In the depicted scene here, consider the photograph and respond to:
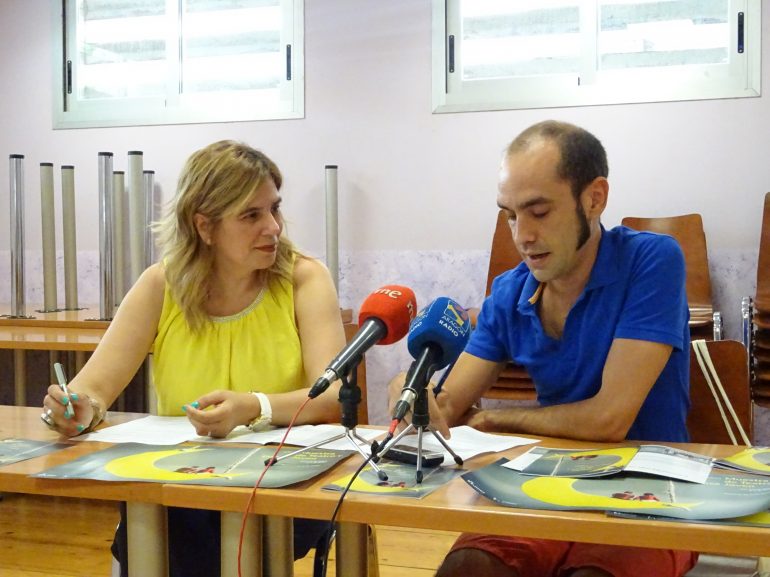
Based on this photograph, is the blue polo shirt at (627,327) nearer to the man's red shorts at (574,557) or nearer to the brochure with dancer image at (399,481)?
the man's red shorts at (574,557)

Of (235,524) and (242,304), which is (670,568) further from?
(242,304)

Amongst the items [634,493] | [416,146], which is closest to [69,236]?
[416,146]

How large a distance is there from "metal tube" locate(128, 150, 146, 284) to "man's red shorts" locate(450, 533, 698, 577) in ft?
8.79

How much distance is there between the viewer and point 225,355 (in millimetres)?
1746

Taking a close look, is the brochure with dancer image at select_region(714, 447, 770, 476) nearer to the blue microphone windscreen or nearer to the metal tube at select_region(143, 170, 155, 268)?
the blue microphone windscreen

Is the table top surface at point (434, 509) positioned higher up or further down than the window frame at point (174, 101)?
further down

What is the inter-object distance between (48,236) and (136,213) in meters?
0.44

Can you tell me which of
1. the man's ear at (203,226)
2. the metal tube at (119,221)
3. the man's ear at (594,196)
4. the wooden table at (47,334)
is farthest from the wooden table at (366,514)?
the metal tube at (119,221)

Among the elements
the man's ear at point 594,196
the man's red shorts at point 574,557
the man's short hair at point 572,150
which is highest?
the man's short hair at point 572,150

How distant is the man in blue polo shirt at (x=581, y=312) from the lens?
1.43 meters

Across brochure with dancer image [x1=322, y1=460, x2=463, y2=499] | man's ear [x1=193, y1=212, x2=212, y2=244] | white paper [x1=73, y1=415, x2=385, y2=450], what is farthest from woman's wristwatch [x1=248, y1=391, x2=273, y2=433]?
man's ear [x1=193, y1=212, x2=212, y2=244]

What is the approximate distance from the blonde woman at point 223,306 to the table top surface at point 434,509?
1.58 ft

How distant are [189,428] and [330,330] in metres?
0.39

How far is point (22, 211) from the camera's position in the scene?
145 inches
